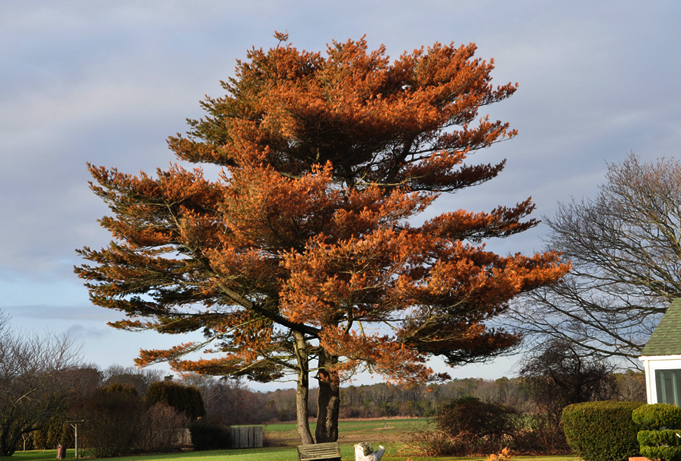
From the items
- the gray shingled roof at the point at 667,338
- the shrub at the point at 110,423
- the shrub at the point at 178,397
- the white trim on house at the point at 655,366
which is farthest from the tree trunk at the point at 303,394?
the shrub at the point at 178,397

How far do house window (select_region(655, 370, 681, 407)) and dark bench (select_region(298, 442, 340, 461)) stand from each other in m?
7.42

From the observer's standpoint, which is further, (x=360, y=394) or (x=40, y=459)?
(x=360, y=394)

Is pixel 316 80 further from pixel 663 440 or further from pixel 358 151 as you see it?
pixel 663 440

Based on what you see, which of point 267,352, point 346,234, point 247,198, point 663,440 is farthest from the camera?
point 267,352

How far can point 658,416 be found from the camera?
11.1 m

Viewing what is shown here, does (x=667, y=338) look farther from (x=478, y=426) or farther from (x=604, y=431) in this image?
(x=478, y=426)

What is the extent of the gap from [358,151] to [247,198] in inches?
176

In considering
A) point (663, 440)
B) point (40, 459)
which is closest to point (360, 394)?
point (40, 459)

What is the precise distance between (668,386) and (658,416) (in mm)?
2953

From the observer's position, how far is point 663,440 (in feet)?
36.0

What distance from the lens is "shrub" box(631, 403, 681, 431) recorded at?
11117mm

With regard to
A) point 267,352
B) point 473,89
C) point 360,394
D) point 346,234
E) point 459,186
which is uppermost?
point 473,89

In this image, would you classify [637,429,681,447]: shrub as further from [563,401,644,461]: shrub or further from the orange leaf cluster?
the orange leaf cluster

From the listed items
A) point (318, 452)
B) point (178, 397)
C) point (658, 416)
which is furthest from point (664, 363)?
point (178, 397)
